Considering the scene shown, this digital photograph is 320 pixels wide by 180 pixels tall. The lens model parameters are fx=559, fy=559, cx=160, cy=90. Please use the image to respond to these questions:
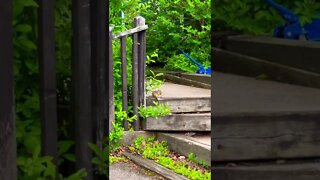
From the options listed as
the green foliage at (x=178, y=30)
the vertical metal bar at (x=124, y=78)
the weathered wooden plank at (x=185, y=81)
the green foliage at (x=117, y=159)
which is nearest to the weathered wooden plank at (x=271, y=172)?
the green foliage at (x=117, y=159)

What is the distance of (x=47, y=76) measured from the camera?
163 cm

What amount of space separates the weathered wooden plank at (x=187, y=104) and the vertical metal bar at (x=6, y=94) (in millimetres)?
4322

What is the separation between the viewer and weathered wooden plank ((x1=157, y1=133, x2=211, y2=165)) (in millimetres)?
5125

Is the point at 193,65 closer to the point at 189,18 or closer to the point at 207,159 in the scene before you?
the point at 189,18

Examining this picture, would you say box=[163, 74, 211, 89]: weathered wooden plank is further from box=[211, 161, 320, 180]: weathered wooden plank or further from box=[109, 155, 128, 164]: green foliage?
box=[211, 161, 320, 180]: weathered wooden plank

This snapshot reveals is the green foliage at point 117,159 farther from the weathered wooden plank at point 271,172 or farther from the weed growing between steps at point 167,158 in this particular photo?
the weathered wooden plank at point 271,172

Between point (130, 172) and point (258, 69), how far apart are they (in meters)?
3.47

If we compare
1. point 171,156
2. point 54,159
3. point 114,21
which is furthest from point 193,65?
point 54,159

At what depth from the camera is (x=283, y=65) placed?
5.04ft

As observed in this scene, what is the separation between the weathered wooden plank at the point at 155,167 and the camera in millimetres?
4748

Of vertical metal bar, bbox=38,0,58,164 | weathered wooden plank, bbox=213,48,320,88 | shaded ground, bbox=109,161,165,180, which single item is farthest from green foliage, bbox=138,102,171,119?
weathered wooden plank, bbox=213,48,320,88

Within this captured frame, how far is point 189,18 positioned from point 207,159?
3.61m

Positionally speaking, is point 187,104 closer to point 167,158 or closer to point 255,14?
point 167,158

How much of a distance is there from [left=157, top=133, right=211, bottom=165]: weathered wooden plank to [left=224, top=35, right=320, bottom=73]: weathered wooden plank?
11.6 ft
